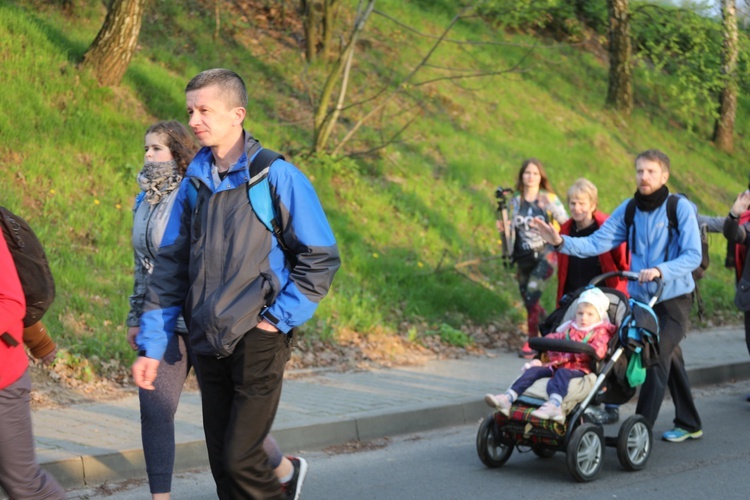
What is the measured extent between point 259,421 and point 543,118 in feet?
53.2

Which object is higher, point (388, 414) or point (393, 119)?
A: point (393, 119)

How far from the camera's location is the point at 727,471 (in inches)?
267

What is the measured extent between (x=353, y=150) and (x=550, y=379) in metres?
8.58

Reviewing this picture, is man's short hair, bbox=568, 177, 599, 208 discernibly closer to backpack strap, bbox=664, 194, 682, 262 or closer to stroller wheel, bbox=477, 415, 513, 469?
backpack strap, bbox=664, 194, 682, 262

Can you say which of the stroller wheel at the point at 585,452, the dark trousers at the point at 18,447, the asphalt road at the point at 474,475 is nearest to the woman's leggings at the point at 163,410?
the dark trousers at the point at 18,447

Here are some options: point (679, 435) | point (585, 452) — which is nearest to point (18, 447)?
point (585, 452)

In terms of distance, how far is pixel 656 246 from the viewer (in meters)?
7.25

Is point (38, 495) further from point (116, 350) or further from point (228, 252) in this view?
point (116, 350)

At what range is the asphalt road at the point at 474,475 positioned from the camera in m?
6.15

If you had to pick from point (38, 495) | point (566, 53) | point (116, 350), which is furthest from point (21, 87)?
point (566, 53)

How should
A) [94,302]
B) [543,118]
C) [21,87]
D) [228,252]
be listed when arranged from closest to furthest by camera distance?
[228,252] → [94,302] → [21,87] → [543,118]

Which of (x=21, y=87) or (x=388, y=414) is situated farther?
(x=21, y=87)

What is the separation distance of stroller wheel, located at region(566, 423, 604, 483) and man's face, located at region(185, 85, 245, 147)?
3415 millimetres

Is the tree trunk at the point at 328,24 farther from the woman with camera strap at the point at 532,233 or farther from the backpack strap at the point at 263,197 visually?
the backpack strap at the point at 263,197
